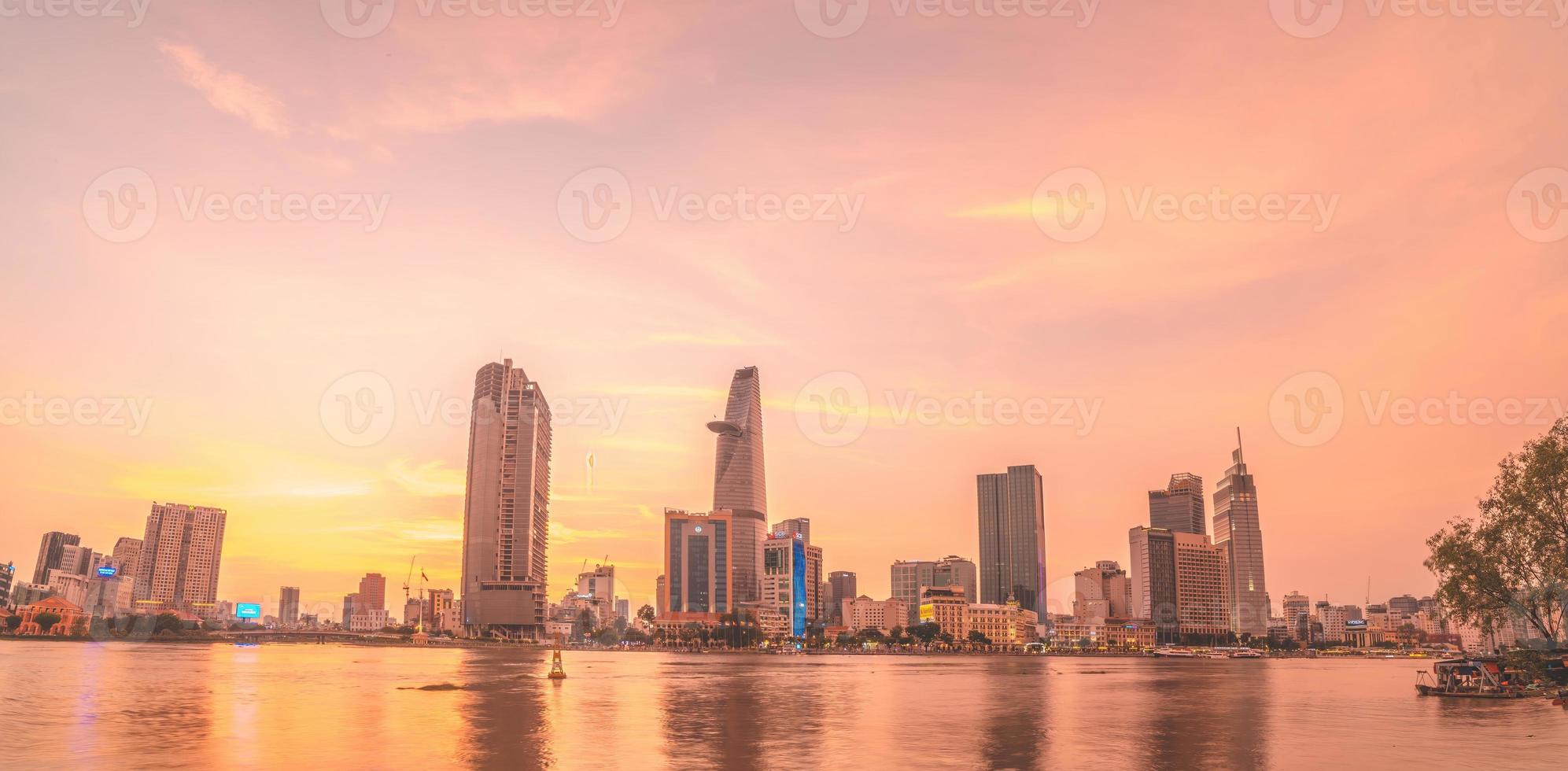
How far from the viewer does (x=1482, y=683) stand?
83875mm

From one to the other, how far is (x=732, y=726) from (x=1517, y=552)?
50842mm

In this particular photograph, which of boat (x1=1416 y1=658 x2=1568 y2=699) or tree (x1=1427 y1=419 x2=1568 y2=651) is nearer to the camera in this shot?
tree (x1=1427 y1=419 x2=1568 y2=651)

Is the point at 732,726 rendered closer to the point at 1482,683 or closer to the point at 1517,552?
the point at 1517,552

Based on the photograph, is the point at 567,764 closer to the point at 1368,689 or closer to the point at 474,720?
the point at 474,720

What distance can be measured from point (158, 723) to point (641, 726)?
93.7 feet

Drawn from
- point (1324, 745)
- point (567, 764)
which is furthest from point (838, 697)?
point (567, 764)

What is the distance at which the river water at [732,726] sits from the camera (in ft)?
154

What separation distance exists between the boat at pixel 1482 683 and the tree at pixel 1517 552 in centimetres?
1486

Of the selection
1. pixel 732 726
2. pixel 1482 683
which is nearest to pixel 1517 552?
pixel 1482 683

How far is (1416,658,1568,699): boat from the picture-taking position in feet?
265

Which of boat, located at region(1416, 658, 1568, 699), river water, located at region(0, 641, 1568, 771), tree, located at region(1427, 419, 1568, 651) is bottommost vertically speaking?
river water, located at region(0, 641, 1568, 771)

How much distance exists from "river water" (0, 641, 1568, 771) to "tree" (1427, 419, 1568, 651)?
274 inches

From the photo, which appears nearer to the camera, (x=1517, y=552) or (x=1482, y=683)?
(x=1517, y=552)

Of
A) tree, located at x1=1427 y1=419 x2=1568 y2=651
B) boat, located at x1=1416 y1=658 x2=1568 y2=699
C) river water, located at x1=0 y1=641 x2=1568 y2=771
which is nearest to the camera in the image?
river water, located at x1=0 y1=641 x2=1568 y2=771
